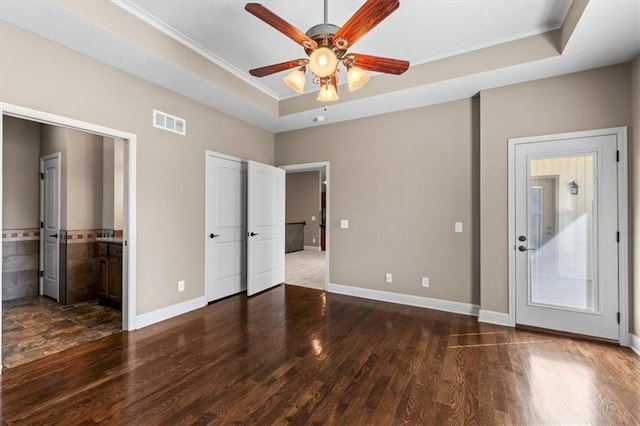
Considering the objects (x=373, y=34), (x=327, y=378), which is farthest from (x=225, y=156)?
(x=327, y=378)

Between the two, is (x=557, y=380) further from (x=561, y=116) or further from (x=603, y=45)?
(x=603, y=45)

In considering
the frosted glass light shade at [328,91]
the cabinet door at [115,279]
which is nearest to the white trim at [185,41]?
the frosted glass light shade at [328,91]

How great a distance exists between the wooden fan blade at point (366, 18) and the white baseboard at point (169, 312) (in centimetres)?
340

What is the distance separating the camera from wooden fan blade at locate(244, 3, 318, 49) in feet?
5.72

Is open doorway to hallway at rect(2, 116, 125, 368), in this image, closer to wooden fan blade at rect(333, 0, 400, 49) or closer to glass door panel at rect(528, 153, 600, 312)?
wooden fan blade at rect(333, 0, 400, 49)

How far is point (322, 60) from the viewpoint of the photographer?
198 cm

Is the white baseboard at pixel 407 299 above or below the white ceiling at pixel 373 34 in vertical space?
below

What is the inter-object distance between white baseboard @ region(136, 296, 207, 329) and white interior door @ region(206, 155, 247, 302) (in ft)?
0.64

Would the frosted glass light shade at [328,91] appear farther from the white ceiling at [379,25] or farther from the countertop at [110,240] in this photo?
the countertop at [110,240]

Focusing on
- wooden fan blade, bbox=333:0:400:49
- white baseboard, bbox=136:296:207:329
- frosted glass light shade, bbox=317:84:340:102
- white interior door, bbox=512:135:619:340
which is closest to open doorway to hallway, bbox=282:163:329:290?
white baseboard, bbox=136:296:207:329

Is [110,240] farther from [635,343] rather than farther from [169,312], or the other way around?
[635,343]

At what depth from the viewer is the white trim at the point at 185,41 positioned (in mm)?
2524

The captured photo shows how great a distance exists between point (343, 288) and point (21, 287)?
4782 mm

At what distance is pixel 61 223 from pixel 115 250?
980 millimetres
